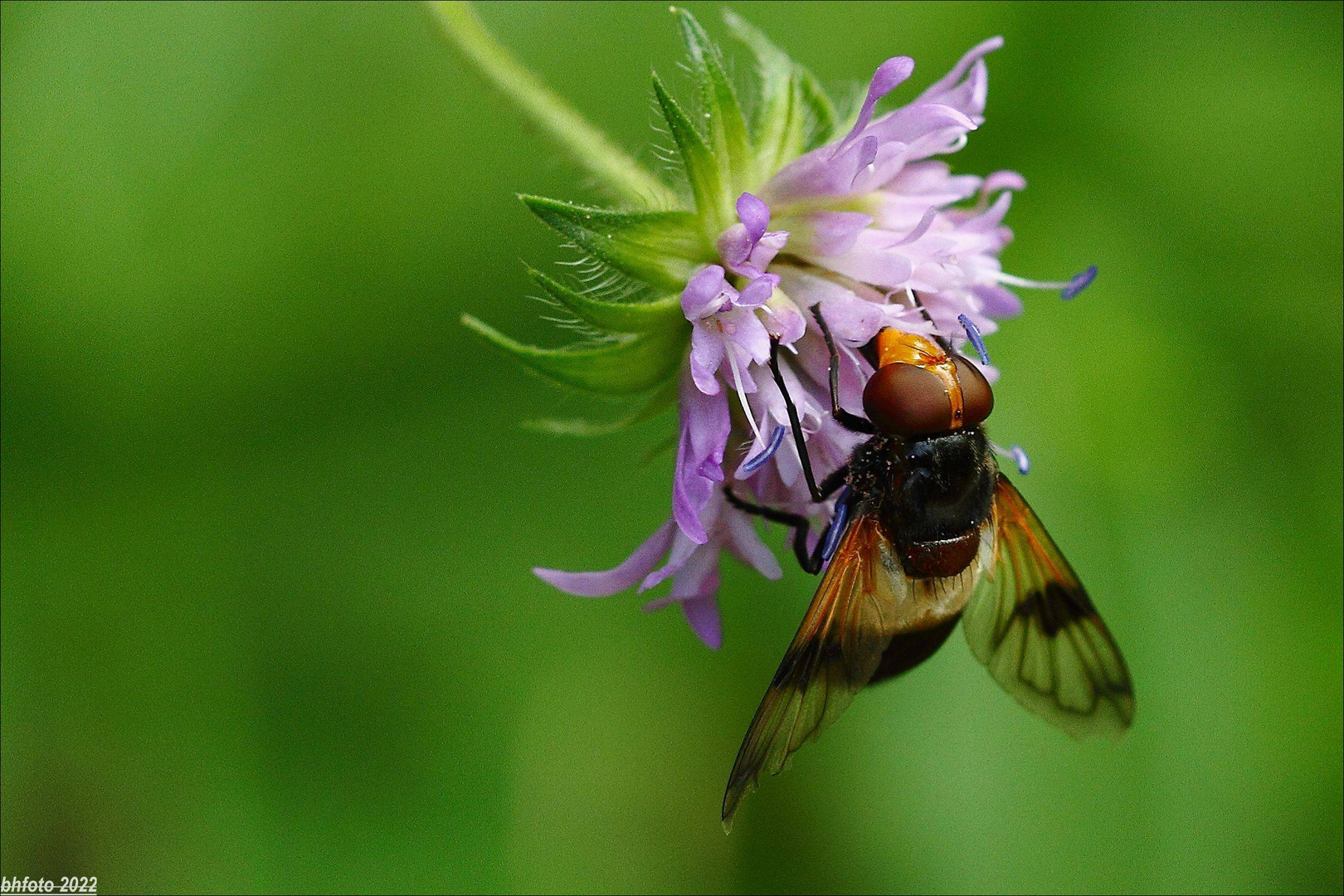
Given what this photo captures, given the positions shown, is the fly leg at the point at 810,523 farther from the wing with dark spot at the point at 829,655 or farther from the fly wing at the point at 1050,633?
the fly wing at the point at 1050,633

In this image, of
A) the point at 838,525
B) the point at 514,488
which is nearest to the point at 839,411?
the point at 838,525

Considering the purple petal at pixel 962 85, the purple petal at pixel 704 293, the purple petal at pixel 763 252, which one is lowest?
the purple petal at pixel 704 293

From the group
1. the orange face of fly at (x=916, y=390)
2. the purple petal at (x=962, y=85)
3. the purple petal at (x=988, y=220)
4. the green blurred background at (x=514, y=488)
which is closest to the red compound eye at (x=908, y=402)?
the orange face of fly at (x=916, y=390)

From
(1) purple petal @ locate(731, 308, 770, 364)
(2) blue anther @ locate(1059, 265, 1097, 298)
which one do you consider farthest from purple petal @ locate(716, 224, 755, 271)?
(2) blue anther @ locate(1059, 265, 1097, 298)

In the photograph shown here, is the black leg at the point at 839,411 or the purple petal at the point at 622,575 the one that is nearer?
the black leg at the point at 839,411

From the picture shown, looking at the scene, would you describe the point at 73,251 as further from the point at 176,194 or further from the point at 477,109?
the point at 477,109

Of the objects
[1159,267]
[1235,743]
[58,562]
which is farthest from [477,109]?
[1235,743]

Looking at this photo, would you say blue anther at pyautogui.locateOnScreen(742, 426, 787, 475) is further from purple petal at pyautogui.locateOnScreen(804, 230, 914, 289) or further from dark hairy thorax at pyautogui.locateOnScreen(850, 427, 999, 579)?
purple petal at pyautogui.locateOnScreen(804, 230, 914, 289)
